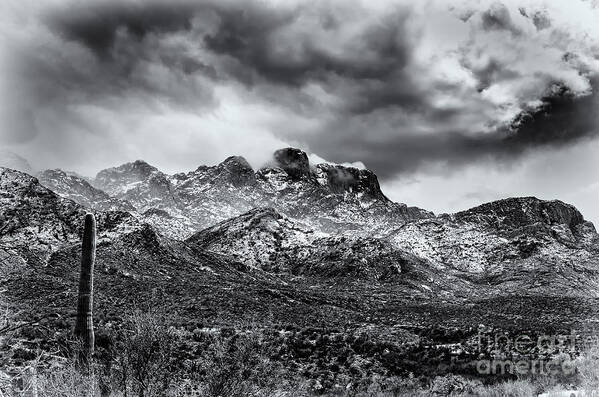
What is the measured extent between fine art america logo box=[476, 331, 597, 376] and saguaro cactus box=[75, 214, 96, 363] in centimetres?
1439

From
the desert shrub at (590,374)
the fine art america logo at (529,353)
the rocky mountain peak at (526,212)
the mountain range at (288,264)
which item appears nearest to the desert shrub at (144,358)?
the mountain range at (288,264)

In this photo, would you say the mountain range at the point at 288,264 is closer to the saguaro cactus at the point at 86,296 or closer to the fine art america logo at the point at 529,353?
the saguaro cactus at the point at 86,296

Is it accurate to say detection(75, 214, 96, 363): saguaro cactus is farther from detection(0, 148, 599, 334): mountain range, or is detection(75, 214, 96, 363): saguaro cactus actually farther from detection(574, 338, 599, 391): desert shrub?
detection(574, 338, 599, 391): desert shrub

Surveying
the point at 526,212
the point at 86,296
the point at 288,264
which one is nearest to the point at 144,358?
the point at 86,296

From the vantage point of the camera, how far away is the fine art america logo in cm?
1744

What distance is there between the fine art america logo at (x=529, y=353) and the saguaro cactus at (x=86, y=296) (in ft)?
47.2

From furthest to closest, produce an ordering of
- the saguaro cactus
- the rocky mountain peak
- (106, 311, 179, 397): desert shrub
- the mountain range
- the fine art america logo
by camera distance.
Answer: the rocky mountain peak < the mountain range < the fine art america logo < the saguaro cactus < (106, 311, 179, 397): desert shrub

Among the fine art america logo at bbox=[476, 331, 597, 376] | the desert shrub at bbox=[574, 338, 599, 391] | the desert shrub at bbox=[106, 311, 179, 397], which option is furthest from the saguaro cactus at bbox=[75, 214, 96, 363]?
the fine art america logo at bbox=[476, 331, 597, 376]

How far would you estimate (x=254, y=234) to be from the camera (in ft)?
339

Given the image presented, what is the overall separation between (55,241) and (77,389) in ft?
191

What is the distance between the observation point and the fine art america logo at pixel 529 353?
17.4m

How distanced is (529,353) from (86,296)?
64.2 ft

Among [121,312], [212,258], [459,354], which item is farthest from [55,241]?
[459,354]

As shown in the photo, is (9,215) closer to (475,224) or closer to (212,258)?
(212,258)
